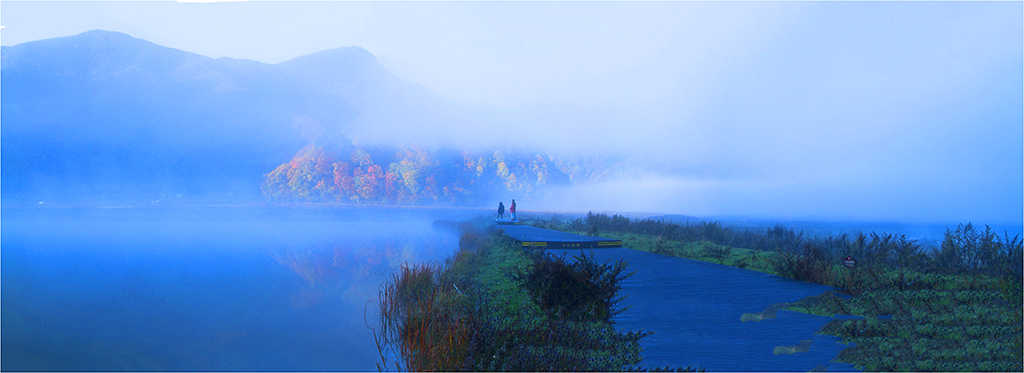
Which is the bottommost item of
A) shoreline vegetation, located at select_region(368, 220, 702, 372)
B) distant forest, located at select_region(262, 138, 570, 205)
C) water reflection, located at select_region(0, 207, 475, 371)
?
water reflection, located at select_region(0, 207, 475, 371)

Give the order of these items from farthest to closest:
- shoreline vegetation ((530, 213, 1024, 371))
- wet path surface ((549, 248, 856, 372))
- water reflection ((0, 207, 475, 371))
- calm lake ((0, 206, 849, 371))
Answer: water reflection ((0, 207, 475, 371)), calm lake ((0, 206, 849, 371)), shoreline vegetation ((530, 213, 1024, 371)), wet path surface ((549, 248, 856, 372))

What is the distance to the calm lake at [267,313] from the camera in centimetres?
533

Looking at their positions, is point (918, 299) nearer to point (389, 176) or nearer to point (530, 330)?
point (530, 330)

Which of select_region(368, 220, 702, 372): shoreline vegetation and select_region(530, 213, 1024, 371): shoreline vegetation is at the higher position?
select_region(530, 213, 1024, 371): shoreline vegetation

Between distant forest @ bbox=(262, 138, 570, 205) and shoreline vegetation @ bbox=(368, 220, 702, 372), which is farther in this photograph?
distant forest @ bbox=(262, 138, 570, 205)

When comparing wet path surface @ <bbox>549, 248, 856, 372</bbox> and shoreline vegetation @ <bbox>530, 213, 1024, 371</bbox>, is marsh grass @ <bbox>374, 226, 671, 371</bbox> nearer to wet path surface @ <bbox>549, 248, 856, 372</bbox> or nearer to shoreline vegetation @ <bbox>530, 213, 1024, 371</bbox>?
wet path surface @ <bbox>549, 248, 856, 372</bbox>

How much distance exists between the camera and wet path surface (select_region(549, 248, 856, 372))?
4.44 meters

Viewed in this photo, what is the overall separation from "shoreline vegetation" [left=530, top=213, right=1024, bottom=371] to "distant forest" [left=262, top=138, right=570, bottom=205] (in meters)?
61.2

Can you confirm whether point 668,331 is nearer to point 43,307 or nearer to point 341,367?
point 341,367

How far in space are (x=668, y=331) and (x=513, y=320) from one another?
5.40 feet

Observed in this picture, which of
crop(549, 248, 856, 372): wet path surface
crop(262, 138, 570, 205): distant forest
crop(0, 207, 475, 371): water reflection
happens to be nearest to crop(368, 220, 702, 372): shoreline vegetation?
crop(549, 248, 856, 372): wet path surface

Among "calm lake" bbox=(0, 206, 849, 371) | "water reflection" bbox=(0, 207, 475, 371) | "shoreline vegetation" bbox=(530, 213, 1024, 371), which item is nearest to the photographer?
"shoreline vegetation" bbox=(530, 213, 1024, 371)

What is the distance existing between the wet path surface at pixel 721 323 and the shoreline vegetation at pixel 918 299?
0.64 feet

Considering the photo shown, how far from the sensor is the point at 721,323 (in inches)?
225
